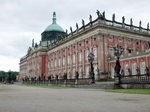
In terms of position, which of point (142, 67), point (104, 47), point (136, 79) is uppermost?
point (104, 47)

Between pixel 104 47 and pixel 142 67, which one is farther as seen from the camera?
pixel 104 47

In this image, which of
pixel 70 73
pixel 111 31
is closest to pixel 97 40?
pixel 111 31

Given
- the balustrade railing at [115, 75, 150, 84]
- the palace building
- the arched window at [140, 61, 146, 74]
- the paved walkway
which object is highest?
the palace building

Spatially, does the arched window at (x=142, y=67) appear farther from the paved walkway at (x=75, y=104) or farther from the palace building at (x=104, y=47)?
the paved walkway at (x=75, y=104)

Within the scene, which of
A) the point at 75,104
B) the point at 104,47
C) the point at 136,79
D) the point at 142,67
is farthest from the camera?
the point at 104,47

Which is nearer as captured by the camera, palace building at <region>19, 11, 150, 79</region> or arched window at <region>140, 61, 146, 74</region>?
arched window at <region>140, 61, 146, 74</region>

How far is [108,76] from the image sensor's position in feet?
137

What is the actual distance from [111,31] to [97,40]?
13.0ft

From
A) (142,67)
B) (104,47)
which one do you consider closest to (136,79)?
(142,67)

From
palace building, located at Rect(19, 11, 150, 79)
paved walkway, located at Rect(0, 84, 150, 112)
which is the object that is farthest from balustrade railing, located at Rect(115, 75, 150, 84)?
palace building, located at Rect(19, 11, 150, 79)

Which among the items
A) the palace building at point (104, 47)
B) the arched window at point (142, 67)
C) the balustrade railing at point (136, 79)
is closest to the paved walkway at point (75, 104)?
the balustrade railing at point (136, 79)

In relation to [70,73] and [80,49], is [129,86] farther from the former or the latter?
[70,73]

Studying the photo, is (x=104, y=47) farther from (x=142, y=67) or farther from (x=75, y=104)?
(x=75, y=104)

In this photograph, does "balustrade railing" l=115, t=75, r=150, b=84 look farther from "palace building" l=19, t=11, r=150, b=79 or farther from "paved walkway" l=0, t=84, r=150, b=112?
"palace building" l=19, t=11, r=150, b=79
